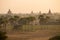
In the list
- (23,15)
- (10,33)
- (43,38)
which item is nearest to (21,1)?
(23,15)

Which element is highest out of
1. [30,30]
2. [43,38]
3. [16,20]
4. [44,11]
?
[44,11]

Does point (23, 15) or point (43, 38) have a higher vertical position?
point (23, 15)

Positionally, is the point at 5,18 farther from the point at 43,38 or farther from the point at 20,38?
the point at 43,38

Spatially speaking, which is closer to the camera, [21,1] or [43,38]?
[43,38]

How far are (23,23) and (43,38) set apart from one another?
0.39 meters

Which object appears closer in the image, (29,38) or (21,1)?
(29,38)

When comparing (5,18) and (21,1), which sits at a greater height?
(21,1)

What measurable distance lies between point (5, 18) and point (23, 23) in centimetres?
30

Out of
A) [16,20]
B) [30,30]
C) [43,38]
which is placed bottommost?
[43,38]

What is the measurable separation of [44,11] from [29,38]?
495 mm

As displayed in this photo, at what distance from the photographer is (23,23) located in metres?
2.02

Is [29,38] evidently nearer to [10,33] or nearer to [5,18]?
[10,33]

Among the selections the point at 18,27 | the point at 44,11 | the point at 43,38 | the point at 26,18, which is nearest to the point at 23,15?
the point at 26,18

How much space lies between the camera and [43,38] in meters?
1.94
